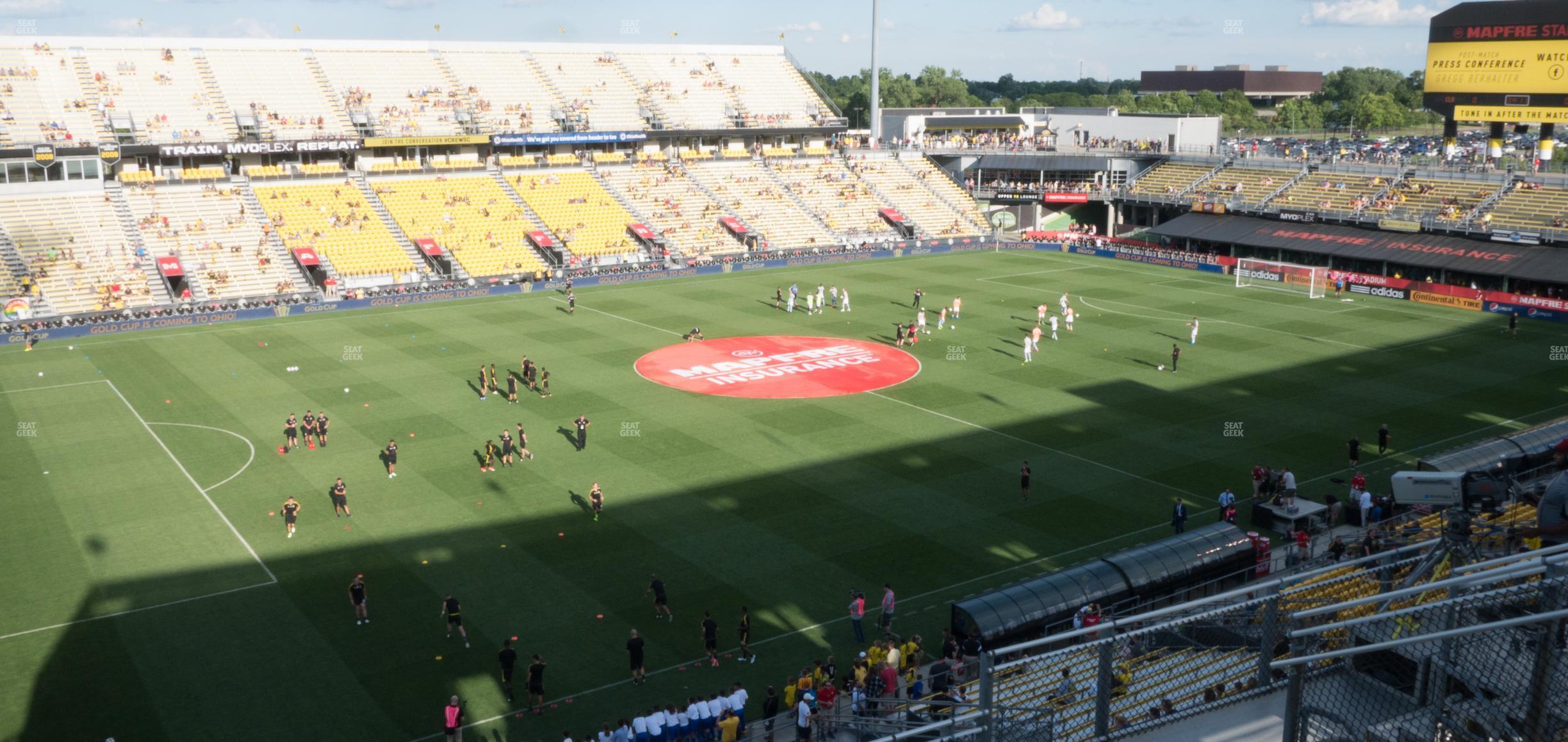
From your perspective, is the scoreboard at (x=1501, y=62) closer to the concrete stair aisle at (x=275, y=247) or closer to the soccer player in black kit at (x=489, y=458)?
the soccer player in black kit at (x=489, y=458)

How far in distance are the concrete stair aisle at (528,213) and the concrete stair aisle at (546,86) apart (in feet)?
25.1

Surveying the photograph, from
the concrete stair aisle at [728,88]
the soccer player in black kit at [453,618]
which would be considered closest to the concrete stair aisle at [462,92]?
the concrete stair aisle at [728,88]

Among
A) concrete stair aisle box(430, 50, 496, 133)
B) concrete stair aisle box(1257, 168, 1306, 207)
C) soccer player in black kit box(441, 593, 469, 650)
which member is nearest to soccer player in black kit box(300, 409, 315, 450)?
soccer player in black kit box(441, 593, 469, 650)

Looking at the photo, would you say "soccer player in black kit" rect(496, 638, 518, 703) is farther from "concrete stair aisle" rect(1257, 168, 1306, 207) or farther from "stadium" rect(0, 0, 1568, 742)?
"concrete stair aisle" rect(1257, 168, 1306, 207)

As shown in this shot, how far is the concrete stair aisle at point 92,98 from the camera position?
70.3 metres

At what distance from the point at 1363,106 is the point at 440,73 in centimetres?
11825

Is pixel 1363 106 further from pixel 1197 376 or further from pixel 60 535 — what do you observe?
pixel 60 535

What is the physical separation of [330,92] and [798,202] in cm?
3407

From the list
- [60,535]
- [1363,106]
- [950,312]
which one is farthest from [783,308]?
[1363,106]

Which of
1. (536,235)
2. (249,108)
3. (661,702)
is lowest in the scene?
(661,702)

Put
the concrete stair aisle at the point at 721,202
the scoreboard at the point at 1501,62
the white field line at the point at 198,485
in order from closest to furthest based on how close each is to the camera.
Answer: the white field line at the point at 198,485
the scoreboard at the point at 1501,62
the concrete stair aisle at the point at 721,202

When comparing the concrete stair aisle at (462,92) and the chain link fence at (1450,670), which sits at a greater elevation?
the concrete stair aisle at (462,92)

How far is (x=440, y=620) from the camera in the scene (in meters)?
24.6

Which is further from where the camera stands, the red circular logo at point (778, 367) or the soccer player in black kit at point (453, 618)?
the red circular logo at point (778, 367)
